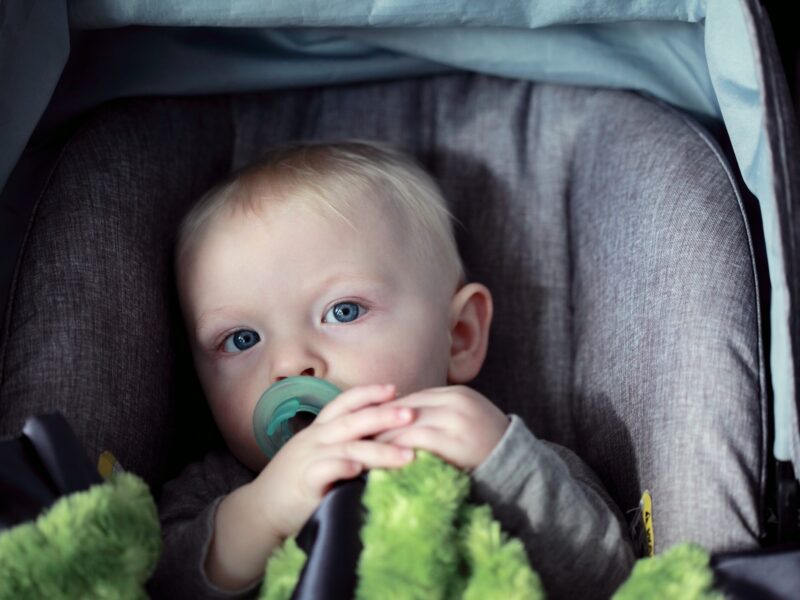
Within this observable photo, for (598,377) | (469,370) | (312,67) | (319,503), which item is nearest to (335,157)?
(312,67)

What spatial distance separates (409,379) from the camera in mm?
1303

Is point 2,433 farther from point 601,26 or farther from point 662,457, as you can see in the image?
point 601,26

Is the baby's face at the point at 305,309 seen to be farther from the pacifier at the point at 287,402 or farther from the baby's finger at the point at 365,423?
the baby's finger at the point at 365,423

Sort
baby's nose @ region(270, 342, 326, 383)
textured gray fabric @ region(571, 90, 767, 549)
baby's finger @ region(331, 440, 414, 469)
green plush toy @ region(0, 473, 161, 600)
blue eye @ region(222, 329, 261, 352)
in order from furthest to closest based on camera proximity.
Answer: blue eye @ region(222, 329, 261, 352)
baby's nose @ region(270, 342, 326, 383)
textured gray fabric @ region(571, 90, 767, 549)
baby's finger @ region(331, 440, 414, 469)
green plush toy @ region(0, 473, 161, 600)

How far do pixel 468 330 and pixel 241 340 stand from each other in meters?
0.33

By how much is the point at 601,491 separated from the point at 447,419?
32 cm

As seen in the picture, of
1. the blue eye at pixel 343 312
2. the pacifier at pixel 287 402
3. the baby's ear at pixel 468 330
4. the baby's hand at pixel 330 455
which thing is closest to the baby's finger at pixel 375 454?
the baby's hand at pixel 330 455

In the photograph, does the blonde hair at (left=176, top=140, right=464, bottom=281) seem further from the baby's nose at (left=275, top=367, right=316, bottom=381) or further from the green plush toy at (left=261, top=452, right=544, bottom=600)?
the green plush toy at (left=261, top=452, right=544, bottom=600)

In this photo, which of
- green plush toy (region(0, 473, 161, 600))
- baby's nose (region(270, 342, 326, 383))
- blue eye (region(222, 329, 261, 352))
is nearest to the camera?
green plush toy (region(0, 473, 161, 600))

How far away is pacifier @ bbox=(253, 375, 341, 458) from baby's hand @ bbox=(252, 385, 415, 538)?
0.09 meters

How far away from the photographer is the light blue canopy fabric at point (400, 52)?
1.22 metres

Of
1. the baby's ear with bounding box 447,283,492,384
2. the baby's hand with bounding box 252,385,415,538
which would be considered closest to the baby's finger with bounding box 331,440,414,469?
the baby's hand with bounding box 252,385,415,538

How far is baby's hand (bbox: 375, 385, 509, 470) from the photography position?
106cm

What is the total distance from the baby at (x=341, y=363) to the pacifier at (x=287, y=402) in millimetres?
29
